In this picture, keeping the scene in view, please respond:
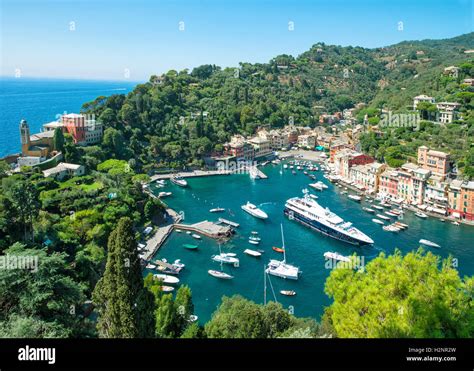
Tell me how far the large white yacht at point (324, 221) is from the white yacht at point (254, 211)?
29.7 inches

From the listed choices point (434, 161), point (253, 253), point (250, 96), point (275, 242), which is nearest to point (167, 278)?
point (253, 253)

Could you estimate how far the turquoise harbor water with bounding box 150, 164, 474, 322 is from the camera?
25.7 ft

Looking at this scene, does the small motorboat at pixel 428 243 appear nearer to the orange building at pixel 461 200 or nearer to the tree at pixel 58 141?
the orange building at pixel 461 200

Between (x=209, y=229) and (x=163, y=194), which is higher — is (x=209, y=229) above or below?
below

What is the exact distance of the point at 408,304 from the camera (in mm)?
2357

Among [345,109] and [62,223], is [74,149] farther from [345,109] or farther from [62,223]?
[345,109]

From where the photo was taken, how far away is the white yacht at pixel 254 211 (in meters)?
11.6

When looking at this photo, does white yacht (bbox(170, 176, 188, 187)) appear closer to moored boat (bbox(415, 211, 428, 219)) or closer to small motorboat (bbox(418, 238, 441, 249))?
moored boat (bbox(415, 211, 428, 219))

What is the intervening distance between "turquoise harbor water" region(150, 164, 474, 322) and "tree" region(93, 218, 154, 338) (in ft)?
12.5

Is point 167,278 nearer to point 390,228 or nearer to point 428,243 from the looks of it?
point 390,228

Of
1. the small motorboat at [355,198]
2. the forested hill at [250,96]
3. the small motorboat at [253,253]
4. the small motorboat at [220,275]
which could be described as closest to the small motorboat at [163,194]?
the forested hill at [250,96]

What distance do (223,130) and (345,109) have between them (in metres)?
12.5

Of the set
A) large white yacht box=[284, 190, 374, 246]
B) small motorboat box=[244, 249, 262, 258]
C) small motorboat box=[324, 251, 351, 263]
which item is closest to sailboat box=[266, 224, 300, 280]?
small motorboat box=[244, 249, 262, 258]

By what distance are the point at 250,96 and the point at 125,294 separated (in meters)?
23.2
